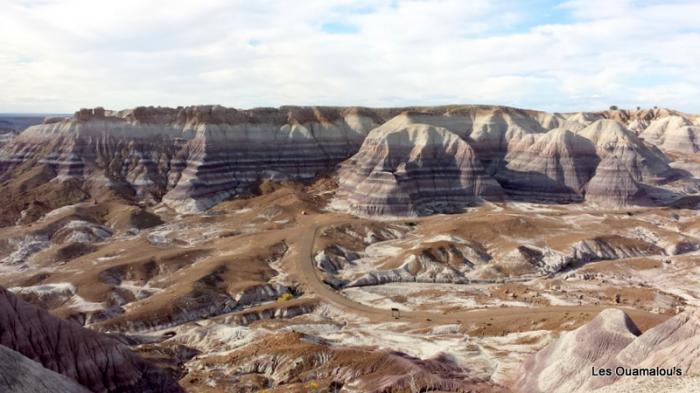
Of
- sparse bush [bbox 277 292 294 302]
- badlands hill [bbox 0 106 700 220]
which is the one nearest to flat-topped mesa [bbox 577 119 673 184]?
badlands hill [bbox 0 106 700 220]

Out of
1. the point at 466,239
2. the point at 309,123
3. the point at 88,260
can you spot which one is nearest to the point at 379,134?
the point at 309,123

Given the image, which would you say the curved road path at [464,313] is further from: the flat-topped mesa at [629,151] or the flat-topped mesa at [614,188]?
the flat-topped mesa at [629,151]

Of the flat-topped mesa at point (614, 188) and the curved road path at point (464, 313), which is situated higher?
the flat-topped mesa at point (614, 188)

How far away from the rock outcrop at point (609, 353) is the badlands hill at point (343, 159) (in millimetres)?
67111

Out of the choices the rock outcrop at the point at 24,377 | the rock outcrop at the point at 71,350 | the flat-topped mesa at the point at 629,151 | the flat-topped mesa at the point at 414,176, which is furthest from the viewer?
the flat-topped mesa at the point at 629,151

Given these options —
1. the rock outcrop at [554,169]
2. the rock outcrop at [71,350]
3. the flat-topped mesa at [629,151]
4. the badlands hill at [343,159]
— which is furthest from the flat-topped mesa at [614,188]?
the rock outcrop at [71,350]

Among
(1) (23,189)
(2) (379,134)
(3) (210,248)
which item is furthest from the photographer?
(2) (379,134)

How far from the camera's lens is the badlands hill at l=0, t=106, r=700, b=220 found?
11581 cm

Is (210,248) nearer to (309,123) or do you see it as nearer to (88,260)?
(88,260)

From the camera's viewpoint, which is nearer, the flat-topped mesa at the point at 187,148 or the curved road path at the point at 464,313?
the curved road path at the point at 464,313

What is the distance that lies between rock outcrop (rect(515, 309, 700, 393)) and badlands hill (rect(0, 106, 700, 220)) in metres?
67.1

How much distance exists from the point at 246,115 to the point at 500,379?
121 m

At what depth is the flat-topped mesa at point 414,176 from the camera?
107 metres

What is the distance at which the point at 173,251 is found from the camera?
81688 mm
